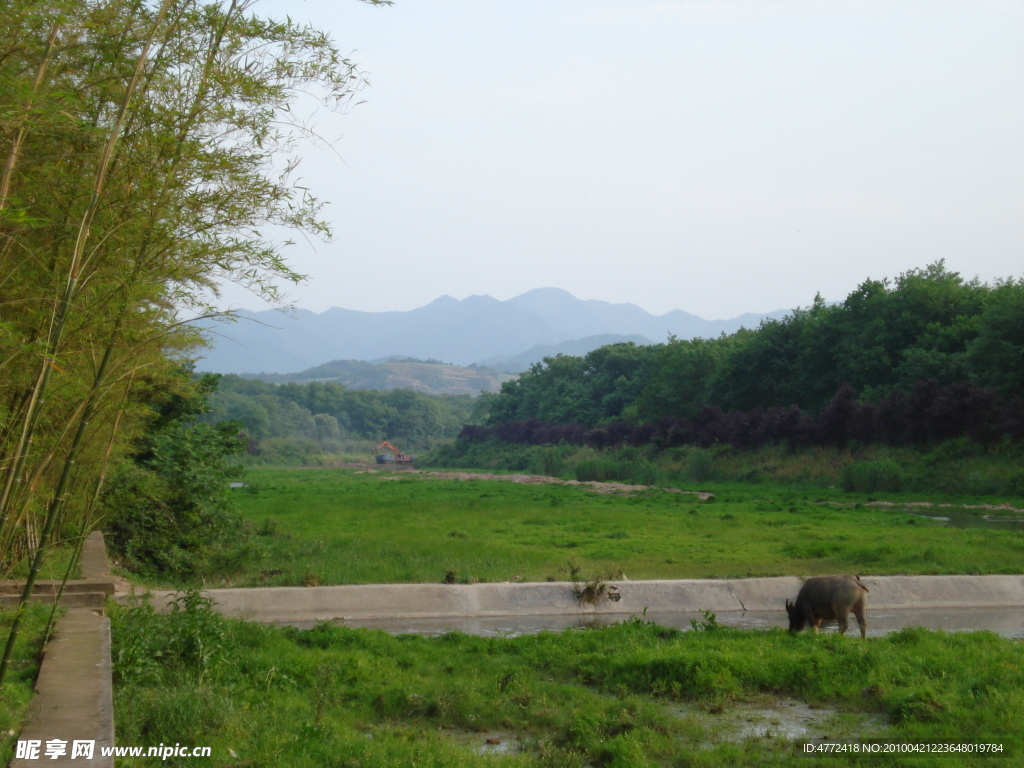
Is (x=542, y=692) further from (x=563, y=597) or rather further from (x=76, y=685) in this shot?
(x=563, y=597)

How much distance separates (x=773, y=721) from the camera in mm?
6660

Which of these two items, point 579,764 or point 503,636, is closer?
point 579,764

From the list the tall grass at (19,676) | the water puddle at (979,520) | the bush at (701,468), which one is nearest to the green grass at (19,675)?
the tall grass at (19,676)

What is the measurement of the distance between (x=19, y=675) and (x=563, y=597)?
718 cm

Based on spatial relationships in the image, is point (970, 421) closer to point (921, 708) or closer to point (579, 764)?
point (921, 708)

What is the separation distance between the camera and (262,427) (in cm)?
8675

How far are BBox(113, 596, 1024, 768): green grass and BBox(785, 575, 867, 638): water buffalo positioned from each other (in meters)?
0.33

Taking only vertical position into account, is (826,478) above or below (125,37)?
below

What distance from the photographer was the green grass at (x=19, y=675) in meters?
4.88

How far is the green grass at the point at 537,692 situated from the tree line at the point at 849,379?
22.7 metres

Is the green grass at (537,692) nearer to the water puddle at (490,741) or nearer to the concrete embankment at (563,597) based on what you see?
the water puddle at (490,741)

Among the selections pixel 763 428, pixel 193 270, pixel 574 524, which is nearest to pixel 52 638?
pixel 193 270

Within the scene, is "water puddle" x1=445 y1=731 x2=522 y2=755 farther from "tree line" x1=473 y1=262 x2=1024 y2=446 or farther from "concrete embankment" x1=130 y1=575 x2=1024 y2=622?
"tree line" x1=473 y1=262 x2=1024 y2=446

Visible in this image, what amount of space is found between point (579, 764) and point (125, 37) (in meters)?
5.51
